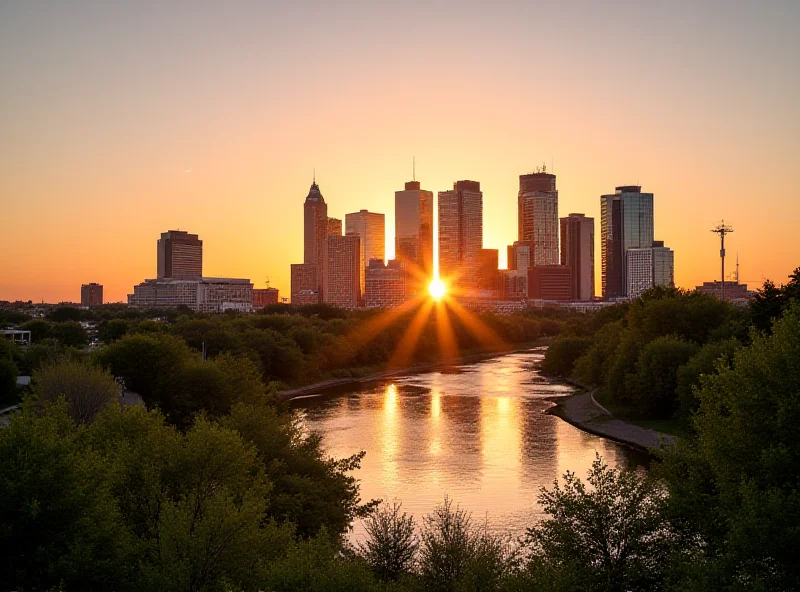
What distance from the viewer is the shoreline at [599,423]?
2451 inches

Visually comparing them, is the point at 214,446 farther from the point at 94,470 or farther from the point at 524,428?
the point at 524,428

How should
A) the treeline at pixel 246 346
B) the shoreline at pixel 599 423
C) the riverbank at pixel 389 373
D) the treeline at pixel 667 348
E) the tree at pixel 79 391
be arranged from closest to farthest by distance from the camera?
1. the tree at pixel 79 391
2. the treeline at pixel 246 346
3. the treeline at pixel 667 348
4. the shoreline at pixel 599 423
5. the riverbank at pixel 389 373

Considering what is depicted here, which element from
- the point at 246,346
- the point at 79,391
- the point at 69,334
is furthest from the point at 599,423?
the point at 69,334

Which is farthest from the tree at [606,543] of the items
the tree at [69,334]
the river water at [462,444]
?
the tree at [69,334]

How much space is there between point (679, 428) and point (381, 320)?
297 ft

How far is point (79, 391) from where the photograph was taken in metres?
42.5

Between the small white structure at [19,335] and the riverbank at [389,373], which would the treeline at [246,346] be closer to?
the riverbank at [389,373]

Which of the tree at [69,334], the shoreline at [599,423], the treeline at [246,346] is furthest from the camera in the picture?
the tree at [69,334]

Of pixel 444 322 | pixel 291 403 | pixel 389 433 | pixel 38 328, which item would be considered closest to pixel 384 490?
pixel 389 433

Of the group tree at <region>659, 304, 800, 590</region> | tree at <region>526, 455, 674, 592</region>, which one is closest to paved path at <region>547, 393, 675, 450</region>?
tree at <region>659, 304, 800, 590</region>

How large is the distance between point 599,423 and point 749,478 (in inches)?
1863

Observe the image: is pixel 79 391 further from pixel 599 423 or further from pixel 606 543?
pixel 599 423

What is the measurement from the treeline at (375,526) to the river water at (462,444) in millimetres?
13308

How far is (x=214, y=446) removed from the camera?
2741 centimetres
